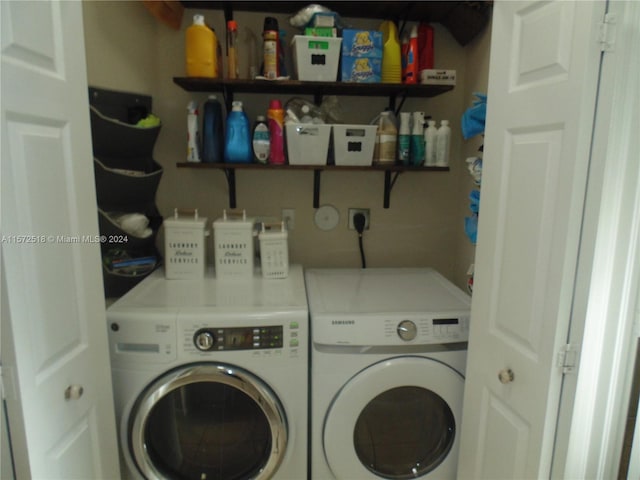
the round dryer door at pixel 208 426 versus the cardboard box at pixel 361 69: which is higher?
the cardboard box at pixel 361 69

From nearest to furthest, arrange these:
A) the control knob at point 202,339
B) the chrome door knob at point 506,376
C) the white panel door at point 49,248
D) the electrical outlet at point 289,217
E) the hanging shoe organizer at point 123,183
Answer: the white panel door at point 49,248
the chrome door knob at point 506,376
the control knob at point 202,339
the hanging shoe organizer at point 123,183
the electrical outlet at point 289,217

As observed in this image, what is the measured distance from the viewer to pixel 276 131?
178 centimetres

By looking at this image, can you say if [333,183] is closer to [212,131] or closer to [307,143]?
[307,143]

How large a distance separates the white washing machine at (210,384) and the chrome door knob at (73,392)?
34cm

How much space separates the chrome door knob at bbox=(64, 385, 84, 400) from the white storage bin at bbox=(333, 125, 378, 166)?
50.1 inches

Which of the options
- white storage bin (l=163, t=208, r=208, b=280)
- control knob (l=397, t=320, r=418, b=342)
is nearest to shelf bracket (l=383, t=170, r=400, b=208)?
control knob (l=397, t=320, r=418, b=342)

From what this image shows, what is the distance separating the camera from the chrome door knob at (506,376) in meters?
1.12

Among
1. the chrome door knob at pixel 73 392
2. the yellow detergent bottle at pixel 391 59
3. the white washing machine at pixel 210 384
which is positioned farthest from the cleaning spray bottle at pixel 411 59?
the chrome door knob at pixel 73 392

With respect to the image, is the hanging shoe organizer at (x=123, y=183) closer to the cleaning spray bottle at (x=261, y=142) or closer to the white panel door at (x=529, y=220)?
the cleaning spray bottle at (x=261, y=142)

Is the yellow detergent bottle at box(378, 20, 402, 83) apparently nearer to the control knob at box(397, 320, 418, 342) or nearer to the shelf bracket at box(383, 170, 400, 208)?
the shelf bracket at box(383, 170, 400, 208)

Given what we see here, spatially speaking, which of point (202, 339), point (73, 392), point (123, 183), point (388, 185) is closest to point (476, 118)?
point (388, 185)

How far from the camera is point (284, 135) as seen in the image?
1.79 m

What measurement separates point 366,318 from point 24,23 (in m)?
1.23

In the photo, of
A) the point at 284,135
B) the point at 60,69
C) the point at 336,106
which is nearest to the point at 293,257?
the point at 284,135
